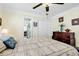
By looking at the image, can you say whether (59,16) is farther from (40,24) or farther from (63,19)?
(40,24)

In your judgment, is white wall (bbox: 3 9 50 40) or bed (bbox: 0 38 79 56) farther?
white wall (bbox: 3 9 50 40)

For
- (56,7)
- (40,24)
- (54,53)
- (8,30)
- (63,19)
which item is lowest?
(54,53)

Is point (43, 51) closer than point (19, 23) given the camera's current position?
Yes

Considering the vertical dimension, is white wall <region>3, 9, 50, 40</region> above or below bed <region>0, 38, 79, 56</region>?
above

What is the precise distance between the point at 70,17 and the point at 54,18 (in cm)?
50

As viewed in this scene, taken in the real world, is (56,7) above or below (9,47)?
above

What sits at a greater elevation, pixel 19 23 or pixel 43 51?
pixel 19 23

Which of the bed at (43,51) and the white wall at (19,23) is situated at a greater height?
the white wall at (19,23)

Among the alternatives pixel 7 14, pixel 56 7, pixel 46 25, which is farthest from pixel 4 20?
pixel 56 7

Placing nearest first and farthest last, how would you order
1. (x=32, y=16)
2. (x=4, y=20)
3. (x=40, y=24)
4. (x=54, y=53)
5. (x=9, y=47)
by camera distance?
(x=54, y=53)
(x=9, y=47)
(x=4, y=20)
(x=32, y=16)
(x=40, y=24)

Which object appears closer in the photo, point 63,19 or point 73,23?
point 73,23

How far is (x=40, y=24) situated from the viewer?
2.35m

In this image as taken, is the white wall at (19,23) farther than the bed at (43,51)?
Yes

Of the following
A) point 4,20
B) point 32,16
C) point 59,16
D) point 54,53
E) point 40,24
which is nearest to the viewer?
point 54,53
